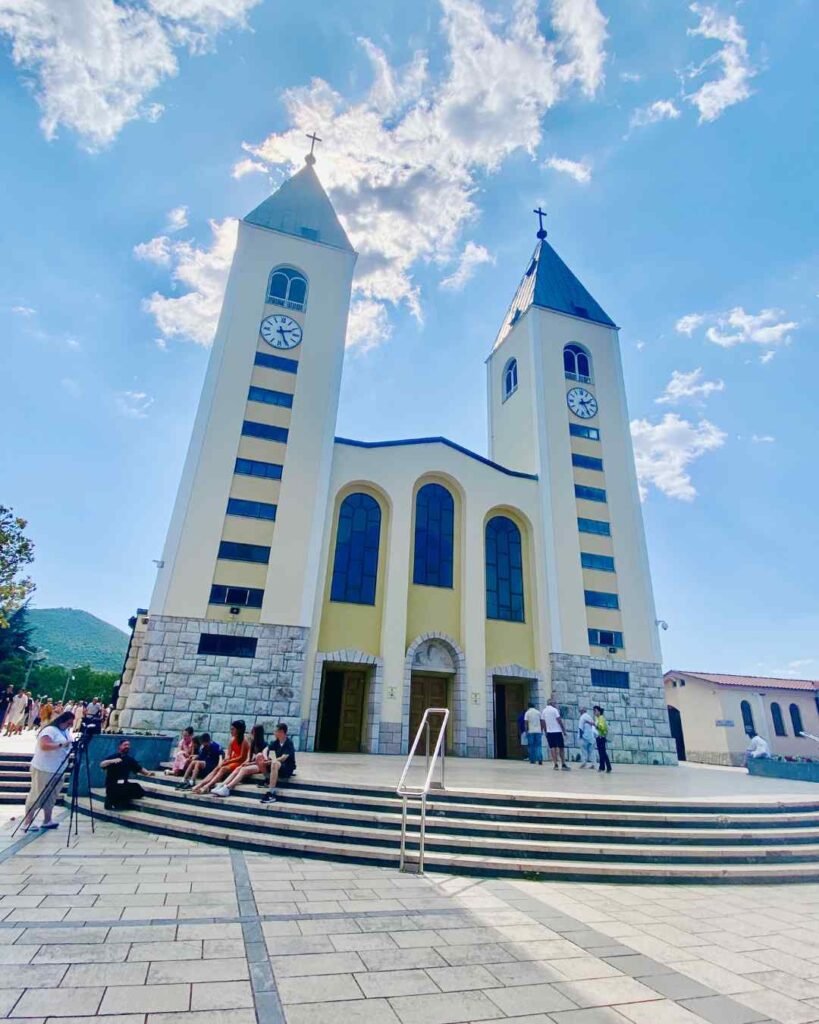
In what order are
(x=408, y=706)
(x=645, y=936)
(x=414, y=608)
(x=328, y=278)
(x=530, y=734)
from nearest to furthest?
1. (x=645, y=936)
2. (x=530, y=734)
3. (x=408, y=706)
4. (x=414, y=608)
5. (x=328, y=278)

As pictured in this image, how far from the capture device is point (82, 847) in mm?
6141

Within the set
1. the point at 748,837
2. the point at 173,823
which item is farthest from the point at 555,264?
the point at 173,823

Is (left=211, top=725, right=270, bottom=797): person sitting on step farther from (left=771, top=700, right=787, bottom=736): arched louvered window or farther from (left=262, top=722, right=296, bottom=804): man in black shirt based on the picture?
(left=771, top=700, right=787, bottom=736): arched louvered window

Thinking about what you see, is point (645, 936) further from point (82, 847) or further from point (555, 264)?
point (555, 264)

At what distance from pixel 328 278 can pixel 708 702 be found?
1040 inches

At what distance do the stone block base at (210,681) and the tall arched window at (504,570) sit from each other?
7.02 meters

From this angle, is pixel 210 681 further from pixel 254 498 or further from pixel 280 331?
pixel 280 331

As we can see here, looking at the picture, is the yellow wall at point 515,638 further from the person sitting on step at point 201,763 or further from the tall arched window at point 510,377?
the person sitting on step at point 201,763

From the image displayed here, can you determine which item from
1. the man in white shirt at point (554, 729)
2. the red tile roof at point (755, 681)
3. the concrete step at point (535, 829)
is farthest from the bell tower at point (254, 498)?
the red tile roof at point (755, 681)

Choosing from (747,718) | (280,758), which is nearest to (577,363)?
(747,718)

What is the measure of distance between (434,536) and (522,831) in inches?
497

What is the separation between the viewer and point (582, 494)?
2055 cm

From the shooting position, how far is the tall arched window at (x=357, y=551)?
1705 cm

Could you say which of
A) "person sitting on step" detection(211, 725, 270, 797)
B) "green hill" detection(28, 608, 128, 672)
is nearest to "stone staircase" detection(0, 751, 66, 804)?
"person sitting on step" detection(211, 725, 270, 797)
